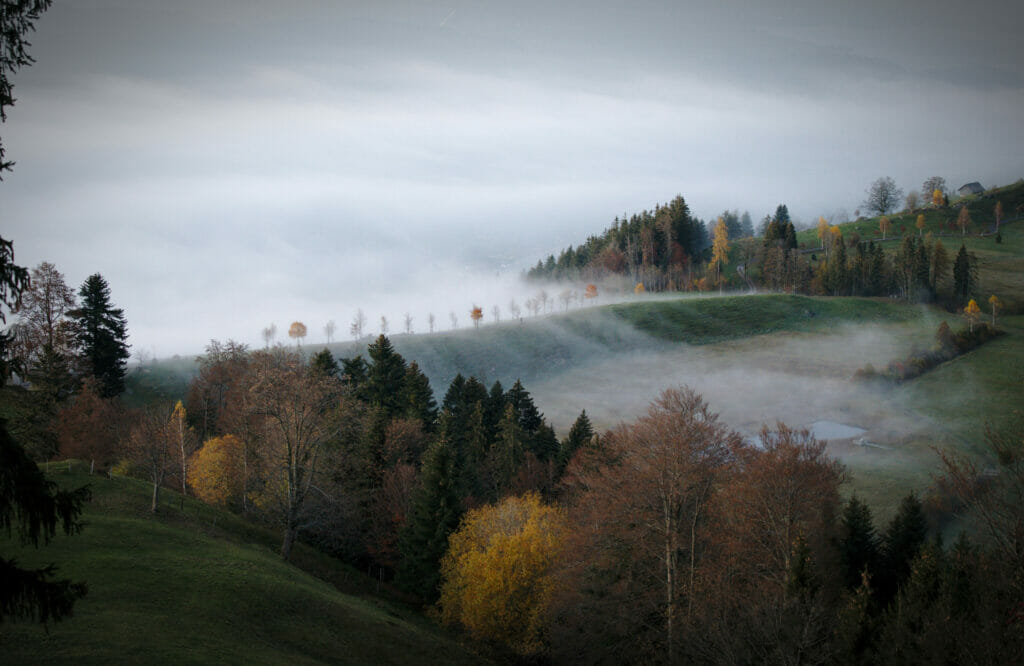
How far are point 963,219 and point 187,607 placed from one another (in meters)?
181

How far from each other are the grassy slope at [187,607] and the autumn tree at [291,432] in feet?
12.7

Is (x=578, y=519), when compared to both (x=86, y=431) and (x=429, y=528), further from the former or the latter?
(x=86, y=431)

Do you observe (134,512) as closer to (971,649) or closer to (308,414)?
(308,414)

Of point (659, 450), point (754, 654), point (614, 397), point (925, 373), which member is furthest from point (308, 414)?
point (925, 373)

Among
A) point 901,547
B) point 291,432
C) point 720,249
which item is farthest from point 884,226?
point 291,432

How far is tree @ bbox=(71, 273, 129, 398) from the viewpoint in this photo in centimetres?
6339

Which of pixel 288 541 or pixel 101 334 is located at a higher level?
pixel 101 334

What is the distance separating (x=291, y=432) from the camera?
134ft

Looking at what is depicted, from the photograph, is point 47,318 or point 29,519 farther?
point 47,318

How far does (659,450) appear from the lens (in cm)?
2894

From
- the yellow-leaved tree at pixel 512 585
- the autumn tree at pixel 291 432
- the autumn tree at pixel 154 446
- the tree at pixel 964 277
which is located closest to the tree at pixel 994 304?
the tree at pixel 964 277

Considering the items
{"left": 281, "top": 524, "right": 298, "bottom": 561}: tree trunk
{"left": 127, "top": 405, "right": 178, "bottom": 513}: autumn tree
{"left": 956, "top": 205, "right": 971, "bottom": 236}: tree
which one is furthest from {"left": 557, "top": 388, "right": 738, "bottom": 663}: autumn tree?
{"left": 956, "top": 205, "right": 971, "bottom": 236}: tree

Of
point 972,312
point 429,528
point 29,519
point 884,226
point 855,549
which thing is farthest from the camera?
point 884,226

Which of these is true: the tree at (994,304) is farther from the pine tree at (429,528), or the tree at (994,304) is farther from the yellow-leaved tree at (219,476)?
the yellow-leaved tree at (219,476)
